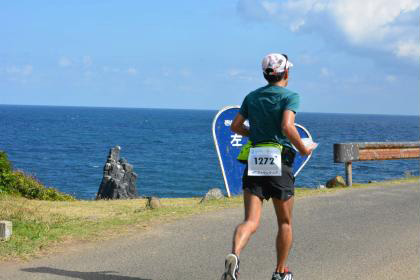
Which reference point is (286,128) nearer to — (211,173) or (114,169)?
(114,169)

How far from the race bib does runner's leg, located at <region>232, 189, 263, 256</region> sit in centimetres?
21

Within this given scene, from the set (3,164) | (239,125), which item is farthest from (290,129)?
(3,164)

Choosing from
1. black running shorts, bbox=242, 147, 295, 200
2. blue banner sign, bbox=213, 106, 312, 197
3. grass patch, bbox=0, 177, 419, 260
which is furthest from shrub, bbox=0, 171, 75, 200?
black running shorts, bbox=242, 147, 295, 200

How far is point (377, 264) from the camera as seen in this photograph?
6707 millimetres

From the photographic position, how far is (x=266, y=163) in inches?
200

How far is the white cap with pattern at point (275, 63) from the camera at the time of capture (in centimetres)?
518

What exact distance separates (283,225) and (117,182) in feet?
71.8

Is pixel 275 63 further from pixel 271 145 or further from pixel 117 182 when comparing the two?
pixel 117 182

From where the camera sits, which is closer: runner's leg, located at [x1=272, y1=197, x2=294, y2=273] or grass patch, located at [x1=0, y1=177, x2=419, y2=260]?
runner's leg, located at [x1=272, y1=197, x2=294, y2=273]

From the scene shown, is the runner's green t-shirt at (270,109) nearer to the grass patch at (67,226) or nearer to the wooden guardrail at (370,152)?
the grass patch at (67,226)

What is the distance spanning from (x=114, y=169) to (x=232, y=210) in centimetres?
1818

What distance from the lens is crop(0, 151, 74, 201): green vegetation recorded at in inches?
600

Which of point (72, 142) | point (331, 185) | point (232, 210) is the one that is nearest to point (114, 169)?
point (331, 185)

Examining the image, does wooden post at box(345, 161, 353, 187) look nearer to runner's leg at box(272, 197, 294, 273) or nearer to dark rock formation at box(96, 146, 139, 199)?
runner's leg at box(272, 197, 294, 273)
